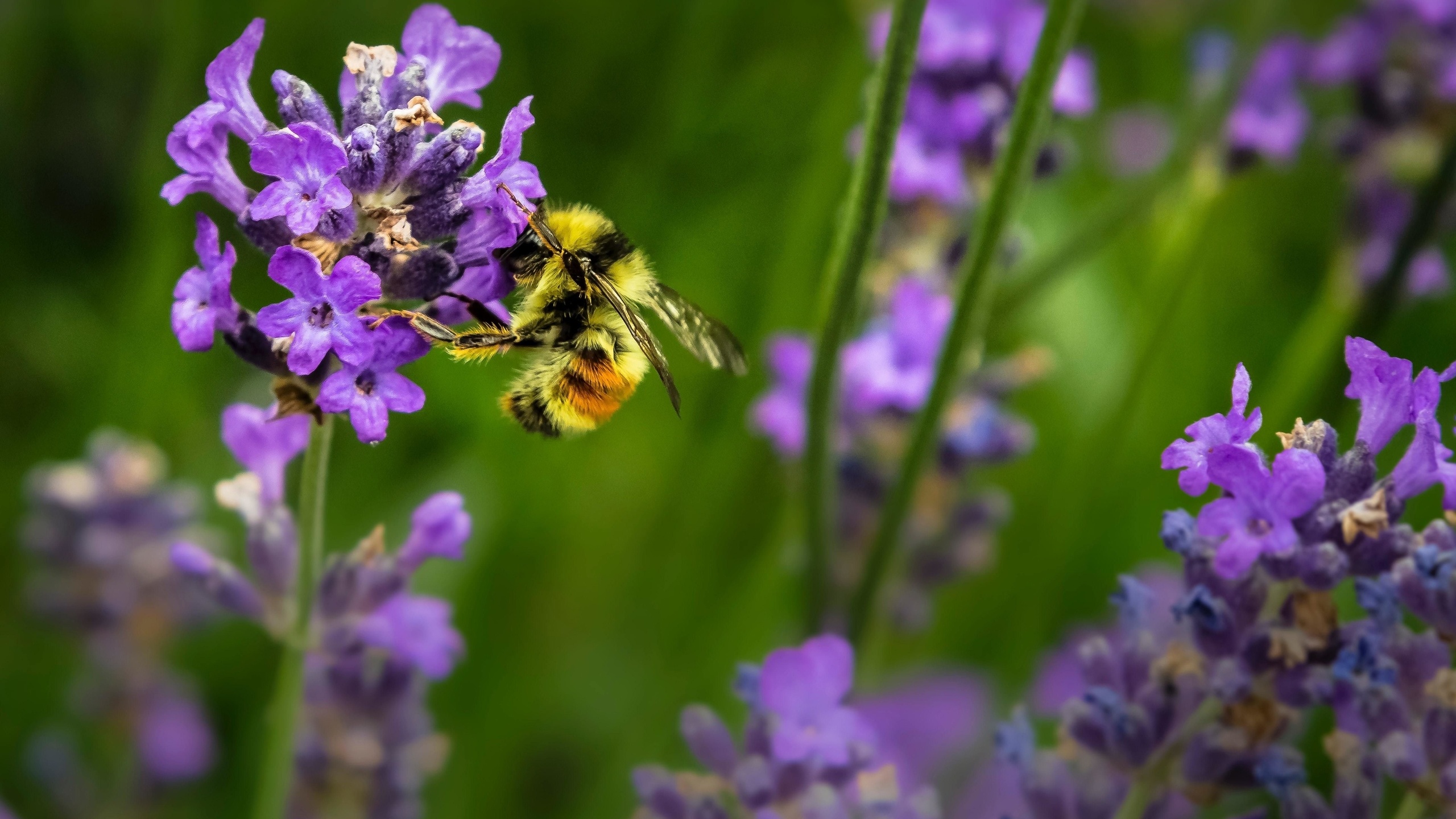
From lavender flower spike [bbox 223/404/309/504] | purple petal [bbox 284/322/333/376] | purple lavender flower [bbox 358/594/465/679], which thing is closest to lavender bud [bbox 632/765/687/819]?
purple lavender flower [bbox 358/594/465/679]

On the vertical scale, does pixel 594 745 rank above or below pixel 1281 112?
below

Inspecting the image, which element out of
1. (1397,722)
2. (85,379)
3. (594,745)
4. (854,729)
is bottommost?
→ (1397,722)

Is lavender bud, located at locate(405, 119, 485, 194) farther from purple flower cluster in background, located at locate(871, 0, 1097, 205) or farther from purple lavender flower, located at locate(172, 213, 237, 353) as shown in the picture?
purple flower cluster in background, located at locate(871, 0, 1097, 205)

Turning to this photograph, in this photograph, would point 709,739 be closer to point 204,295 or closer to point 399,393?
point 399,393

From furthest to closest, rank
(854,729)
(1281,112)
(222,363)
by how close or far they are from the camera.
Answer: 1. (222,363)
2. (1281,112)
3. (854,729)

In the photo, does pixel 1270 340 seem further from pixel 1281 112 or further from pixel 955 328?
pixel 955 328

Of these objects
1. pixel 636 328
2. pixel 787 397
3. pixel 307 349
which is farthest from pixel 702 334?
pixel 307 349

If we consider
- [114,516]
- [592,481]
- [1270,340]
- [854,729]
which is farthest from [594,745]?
[1270,340]
